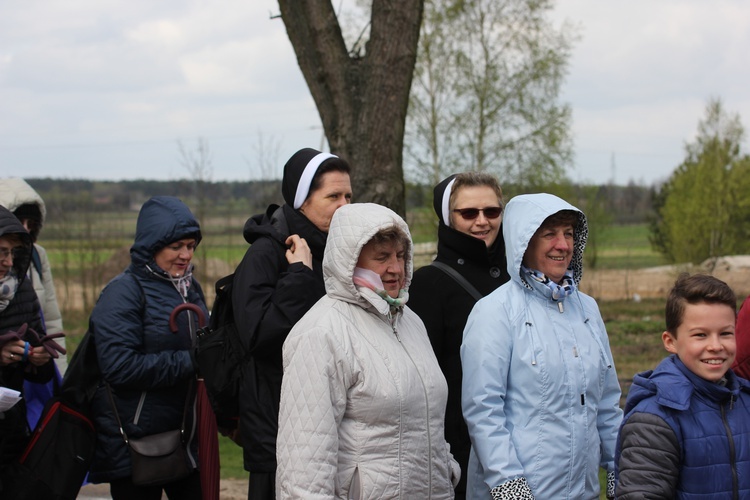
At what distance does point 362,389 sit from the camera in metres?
2.81

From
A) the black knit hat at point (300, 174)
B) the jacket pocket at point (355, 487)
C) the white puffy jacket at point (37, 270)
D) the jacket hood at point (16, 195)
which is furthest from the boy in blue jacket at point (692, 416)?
the jacket hood at point (16, 195)

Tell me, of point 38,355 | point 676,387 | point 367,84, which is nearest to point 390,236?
point 676,387

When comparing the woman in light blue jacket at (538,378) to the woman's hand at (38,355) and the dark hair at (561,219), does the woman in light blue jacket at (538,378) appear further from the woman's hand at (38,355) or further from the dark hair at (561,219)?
the woman's hand at (38,355)

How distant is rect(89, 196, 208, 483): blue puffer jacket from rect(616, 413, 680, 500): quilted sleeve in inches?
80.7

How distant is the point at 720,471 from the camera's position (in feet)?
8.91

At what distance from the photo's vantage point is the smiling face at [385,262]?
3.03m

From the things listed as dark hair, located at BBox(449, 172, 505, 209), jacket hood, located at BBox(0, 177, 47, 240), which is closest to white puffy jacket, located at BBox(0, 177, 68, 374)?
jacket hood, located at BBox(0, 177, 47, 240)

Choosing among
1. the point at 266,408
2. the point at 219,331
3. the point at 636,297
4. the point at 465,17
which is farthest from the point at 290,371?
the point at 465,17

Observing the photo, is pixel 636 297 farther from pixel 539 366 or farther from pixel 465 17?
pixel 539 366

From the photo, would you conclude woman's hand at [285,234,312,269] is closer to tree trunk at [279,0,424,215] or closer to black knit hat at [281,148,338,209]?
black knit hat at [281,148,338,209]

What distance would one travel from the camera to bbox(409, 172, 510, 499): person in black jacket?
364 cm

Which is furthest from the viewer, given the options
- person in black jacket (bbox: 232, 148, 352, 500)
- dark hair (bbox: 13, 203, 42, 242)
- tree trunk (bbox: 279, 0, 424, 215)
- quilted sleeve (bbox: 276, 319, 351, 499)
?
tree trunk (bbox: 279, 0, 424, 215)

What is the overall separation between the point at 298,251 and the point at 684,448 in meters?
1.60

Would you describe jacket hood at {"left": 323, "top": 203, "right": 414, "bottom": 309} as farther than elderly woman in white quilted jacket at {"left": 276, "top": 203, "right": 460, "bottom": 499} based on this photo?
Yes
